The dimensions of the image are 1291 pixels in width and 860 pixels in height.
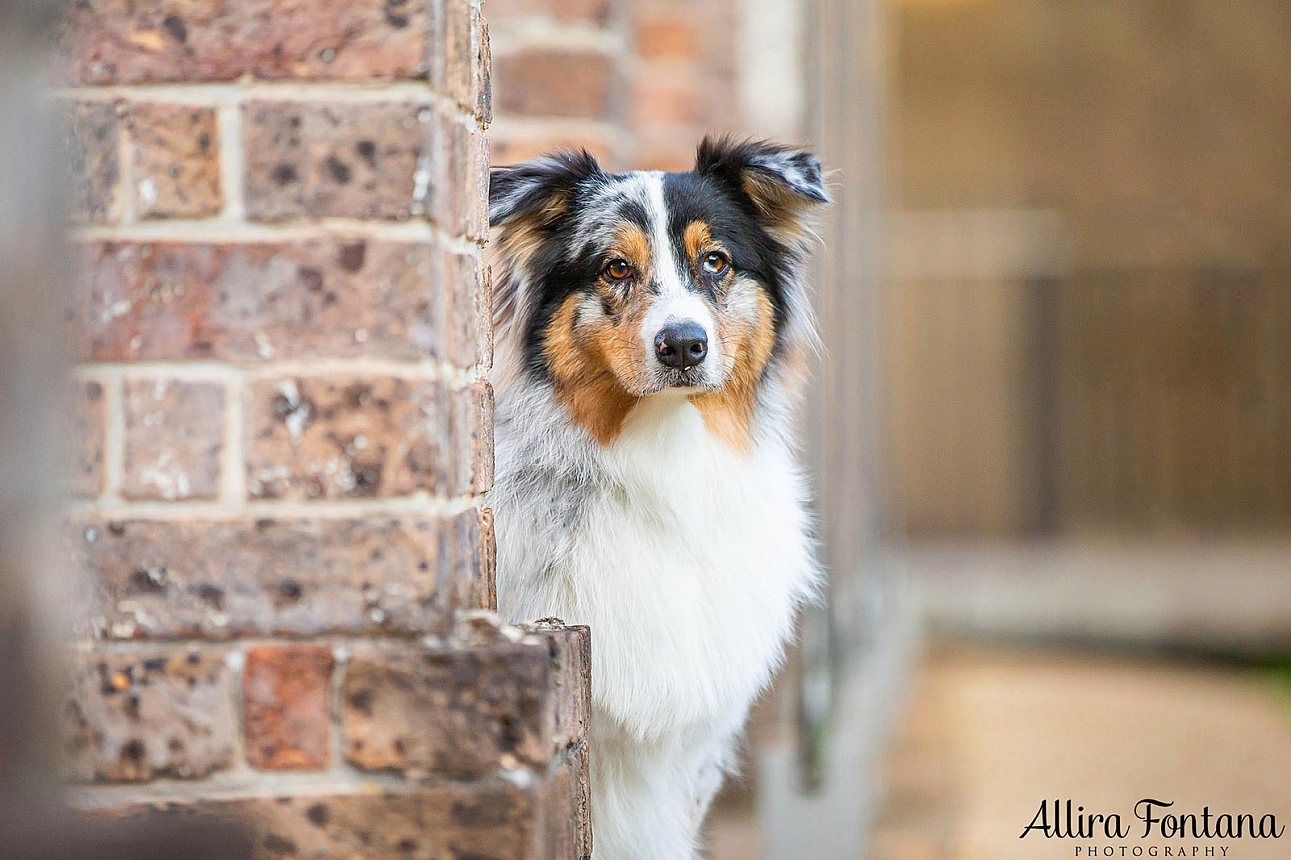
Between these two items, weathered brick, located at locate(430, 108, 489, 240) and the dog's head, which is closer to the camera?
weathered brick, located at locate(430, 108, 489, 240)

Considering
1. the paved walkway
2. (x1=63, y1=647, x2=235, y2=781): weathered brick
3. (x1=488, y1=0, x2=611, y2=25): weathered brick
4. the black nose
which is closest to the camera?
(x1=63, y1=647, x2=235, y2=781): weathered brick

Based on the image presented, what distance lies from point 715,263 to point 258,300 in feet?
3.95

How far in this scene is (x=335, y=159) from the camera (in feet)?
4.19

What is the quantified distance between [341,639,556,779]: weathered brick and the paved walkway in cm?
198

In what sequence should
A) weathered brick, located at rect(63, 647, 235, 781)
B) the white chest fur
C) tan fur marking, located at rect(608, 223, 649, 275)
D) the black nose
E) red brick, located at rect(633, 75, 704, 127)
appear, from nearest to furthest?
weathered brick, located at rect(63, 647, 235, 781)
the white chest fur
the black nose
tan fur marking, located at rect(608, 223, 649, 275)
red brick, located at rect(633, 75, 704, 127)

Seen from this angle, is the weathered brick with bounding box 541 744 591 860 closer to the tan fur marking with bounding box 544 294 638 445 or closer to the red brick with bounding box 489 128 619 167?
the tan fur marking with bounding box 544 294 638 445

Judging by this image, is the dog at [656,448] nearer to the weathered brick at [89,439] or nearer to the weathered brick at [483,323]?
the weathered brick at [483,323]

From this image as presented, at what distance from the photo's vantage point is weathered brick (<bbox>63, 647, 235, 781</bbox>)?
1.23 m

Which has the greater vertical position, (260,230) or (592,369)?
(260,230)

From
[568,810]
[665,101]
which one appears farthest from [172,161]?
[665,101]

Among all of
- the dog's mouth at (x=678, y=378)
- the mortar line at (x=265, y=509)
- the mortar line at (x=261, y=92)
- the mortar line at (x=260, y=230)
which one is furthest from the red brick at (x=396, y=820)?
the dog's mouth at (x=678, y=378)

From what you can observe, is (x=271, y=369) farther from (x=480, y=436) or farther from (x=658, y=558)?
(x=658, y=558)

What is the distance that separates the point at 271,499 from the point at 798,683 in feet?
6.92

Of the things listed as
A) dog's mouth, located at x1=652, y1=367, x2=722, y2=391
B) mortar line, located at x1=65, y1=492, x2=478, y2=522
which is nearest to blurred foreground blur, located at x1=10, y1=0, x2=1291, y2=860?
mortar line, located at x1=65, y1=492, x2=478, y2=522
